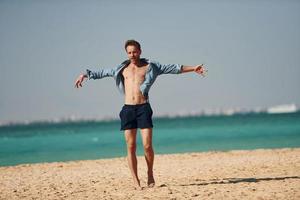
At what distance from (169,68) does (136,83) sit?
55cm

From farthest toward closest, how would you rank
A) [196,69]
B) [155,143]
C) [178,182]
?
1. [155,143]
2. [178,182]
3. [196,69]

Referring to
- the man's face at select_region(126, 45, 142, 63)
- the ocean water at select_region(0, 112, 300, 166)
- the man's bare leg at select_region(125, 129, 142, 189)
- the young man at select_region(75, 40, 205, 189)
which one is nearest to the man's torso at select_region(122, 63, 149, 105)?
the young man at select_region(75, 40, 205, 189)

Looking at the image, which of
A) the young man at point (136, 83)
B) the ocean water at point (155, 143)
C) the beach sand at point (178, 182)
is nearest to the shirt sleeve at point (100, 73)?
the young man at point (136, 83)

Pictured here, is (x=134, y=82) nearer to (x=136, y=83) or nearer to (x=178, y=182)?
(x=136, y=83)

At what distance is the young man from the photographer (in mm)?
8164

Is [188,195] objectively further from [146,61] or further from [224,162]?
[224,162]

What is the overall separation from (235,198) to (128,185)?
2.54m

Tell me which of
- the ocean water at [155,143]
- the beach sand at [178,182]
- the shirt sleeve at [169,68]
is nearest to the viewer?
the beach sand at [178,182]

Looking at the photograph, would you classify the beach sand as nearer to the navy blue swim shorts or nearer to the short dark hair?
the navy blue swim shorts

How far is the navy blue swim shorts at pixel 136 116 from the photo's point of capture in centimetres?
816

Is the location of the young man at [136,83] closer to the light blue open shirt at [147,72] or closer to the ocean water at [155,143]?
the light blue open shirt at [147,72]

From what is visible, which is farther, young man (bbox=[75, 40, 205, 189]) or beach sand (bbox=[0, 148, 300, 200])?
young man (bbox=[75, 40, 205, 189])

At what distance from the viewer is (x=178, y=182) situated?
9.56 m

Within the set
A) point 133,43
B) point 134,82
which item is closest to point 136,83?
point 134,82
